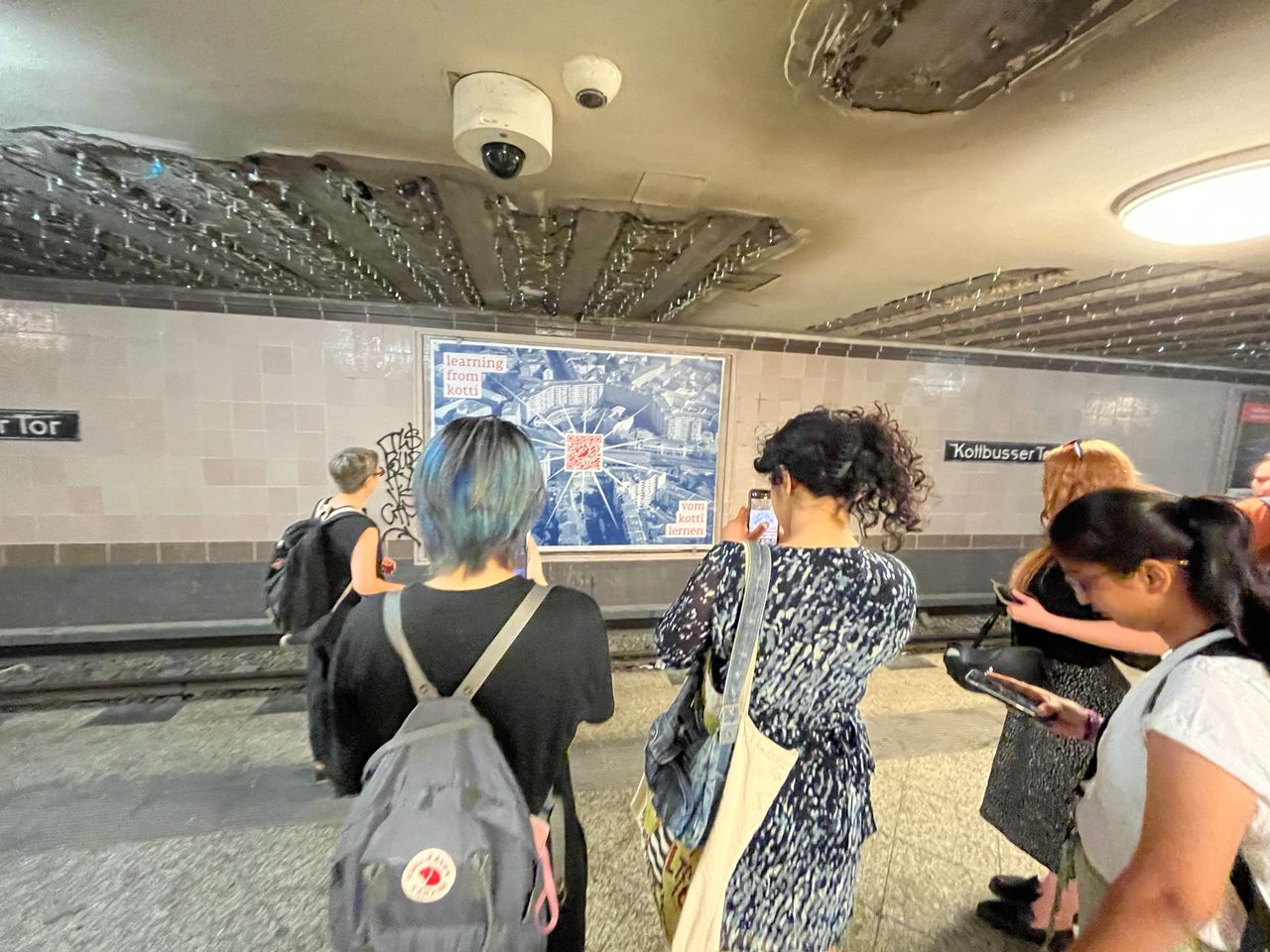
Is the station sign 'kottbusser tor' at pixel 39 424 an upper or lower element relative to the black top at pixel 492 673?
upper

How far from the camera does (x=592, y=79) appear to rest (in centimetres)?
112

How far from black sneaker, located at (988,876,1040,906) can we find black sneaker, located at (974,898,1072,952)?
34 mm

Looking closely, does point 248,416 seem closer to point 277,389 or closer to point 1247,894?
point 277,389

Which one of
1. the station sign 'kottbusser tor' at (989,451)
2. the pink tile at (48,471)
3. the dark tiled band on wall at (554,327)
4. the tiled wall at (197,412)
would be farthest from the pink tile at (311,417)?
the station sign 'kottbusser tor' at (989,451)

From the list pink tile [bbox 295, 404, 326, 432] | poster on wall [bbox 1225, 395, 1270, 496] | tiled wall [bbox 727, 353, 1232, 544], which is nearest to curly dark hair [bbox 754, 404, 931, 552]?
tiled wall [bbox 727, 353, 1232, 544]

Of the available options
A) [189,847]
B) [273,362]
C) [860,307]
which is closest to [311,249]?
[273,362]

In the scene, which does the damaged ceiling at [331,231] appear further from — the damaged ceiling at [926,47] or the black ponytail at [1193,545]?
the black ponytail at [1193,545]

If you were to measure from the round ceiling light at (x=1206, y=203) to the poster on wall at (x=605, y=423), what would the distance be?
2.92 m

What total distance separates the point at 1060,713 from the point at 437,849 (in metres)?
1.53

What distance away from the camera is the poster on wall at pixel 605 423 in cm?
401

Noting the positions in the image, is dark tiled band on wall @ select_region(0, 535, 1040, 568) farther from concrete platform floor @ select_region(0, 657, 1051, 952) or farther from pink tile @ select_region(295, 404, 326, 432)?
concrete platform floor @ select_region(0, 657, 1051, 952)

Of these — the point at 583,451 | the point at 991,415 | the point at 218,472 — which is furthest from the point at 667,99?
the point at 991,415

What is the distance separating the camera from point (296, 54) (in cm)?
111

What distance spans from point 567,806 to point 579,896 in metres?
0.25
